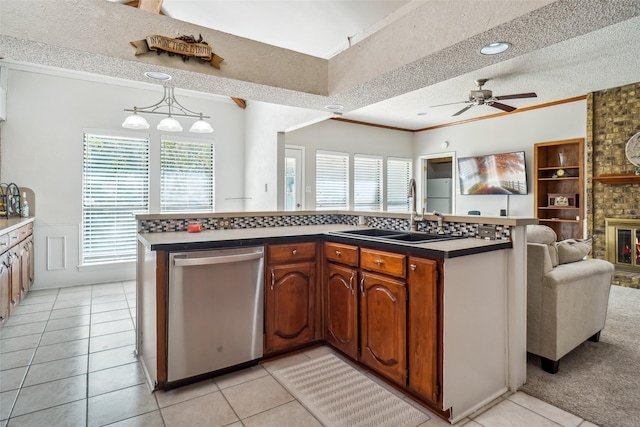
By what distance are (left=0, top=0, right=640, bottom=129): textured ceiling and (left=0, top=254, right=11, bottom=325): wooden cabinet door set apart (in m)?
1.94

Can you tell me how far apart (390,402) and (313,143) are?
5240 millimetres

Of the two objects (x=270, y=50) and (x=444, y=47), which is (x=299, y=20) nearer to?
(x=270, y=50)

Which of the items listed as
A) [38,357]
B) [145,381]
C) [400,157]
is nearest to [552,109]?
[400,157]

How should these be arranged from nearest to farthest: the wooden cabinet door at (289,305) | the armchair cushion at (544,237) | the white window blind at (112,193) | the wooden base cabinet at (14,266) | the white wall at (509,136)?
1. the armchair cushion at (544,237)
2. the wooden cabinet door at (289,305)
3. the wooden base cabinet at (14,266)
4. the white window blind at (112,193)
5. the white wall at (509,136)

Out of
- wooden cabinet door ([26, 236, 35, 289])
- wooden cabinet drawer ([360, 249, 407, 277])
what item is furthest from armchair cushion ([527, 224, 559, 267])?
wooden cabinet door ([26, 236, 35, 289])

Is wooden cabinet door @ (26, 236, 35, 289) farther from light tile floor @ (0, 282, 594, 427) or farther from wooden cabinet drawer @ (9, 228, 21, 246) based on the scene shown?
light tile floor @ (0, 282, 594, 427)

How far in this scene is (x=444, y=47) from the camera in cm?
190

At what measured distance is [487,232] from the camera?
2.30m

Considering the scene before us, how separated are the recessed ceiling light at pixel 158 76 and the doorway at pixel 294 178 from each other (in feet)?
13.4

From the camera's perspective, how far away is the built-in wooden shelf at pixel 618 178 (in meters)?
4.66

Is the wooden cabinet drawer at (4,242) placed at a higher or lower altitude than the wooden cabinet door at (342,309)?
higher

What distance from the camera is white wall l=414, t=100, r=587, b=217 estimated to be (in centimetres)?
552

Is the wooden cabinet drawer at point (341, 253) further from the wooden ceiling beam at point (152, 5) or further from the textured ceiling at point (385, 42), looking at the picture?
the wooden ceiling beam at point (152, 5)

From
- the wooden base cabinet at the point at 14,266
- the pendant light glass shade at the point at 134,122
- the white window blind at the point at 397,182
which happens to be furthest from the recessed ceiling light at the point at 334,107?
the white window blind at the point at 397,182
